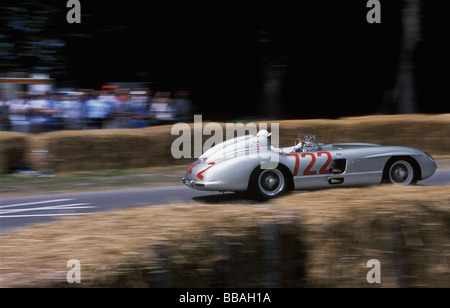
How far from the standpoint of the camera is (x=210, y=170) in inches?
298

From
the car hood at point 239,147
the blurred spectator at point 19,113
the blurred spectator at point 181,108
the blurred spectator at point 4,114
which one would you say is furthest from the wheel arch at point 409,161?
the blurred spectator at point 4,114

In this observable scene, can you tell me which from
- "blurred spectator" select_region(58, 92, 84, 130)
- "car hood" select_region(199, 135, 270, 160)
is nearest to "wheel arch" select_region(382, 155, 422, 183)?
"car hood" select_region(199, 135, 270, 160)

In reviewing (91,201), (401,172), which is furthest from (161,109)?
(401,172)

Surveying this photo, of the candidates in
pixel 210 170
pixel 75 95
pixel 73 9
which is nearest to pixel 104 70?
pixel 73 9

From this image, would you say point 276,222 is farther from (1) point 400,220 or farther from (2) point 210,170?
(2) point 210,170

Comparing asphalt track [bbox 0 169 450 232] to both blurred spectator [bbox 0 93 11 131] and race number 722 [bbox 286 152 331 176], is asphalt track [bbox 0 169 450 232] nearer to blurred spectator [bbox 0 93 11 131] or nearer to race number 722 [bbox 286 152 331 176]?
race number 722 [bbox 286 152 331 176]

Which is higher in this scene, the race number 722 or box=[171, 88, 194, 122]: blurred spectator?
box=[171, 88, 194, 122]: blurred spectator

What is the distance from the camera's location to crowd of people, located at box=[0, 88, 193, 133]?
1244cm

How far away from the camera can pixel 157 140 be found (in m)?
12.0

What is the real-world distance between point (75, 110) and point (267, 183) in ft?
20.8

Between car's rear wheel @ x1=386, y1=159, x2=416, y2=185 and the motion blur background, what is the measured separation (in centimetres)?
926

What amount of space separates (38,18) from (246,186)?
9.61m
